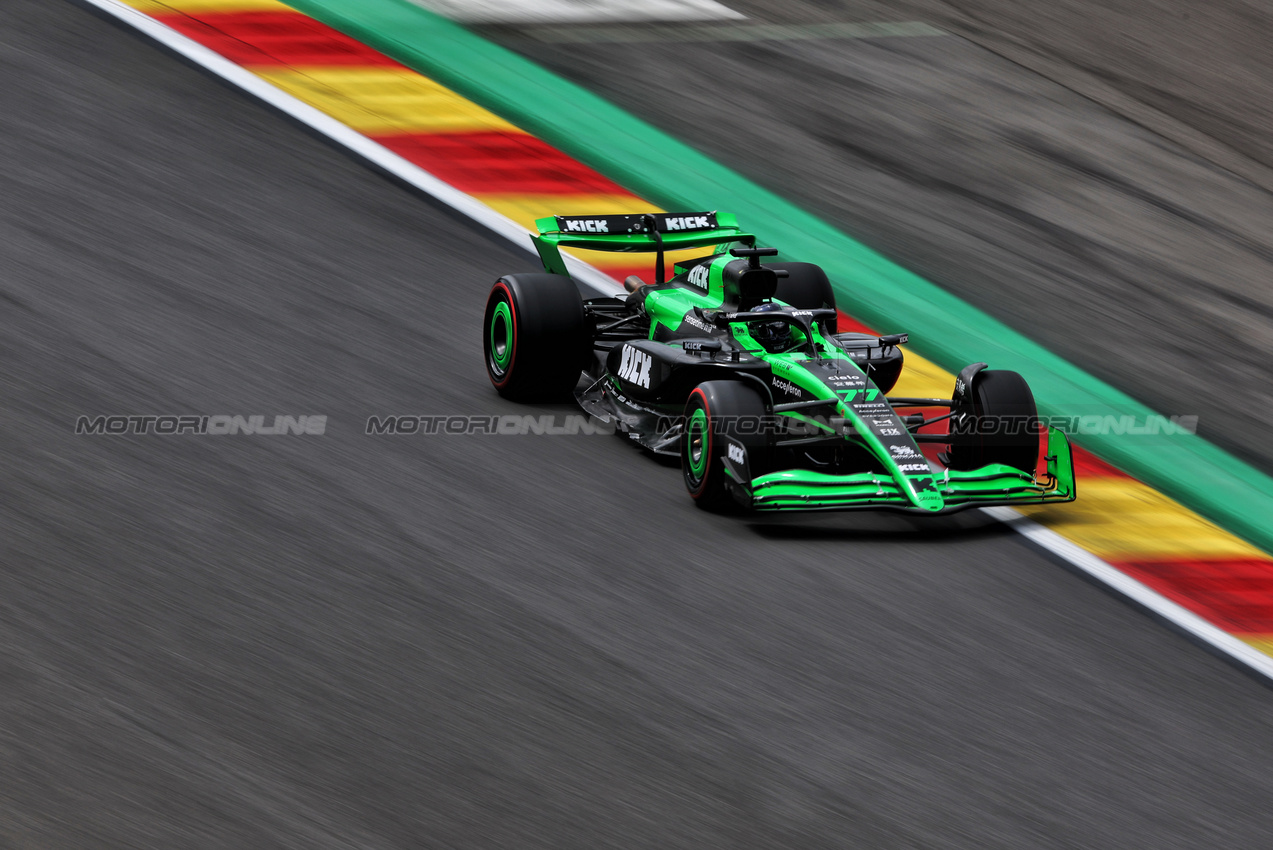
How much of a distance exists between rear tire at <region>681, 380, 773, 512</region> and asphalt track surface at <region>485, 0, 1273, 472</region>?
3249 millimetres

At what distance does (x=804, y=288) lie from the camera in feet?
27.7

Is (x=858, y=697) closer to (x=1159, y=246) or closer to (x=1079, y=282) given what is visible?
(x=1079, y=282)

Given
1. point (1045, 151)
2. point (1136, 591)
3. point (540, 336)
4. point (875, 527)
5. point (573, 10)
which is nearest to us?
point (1136, 591)

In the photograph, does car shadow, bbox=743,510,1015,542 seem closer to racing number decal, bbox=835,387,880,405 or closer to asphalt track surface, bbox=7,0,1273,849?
asphalt track surface, bbox=7,0,1273,849

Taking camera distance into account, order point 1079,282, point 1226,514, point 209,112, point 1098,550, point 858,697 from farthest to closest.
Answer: point 209,112, point 1079,282, point 1226,514, point 1098,550, point 858,697

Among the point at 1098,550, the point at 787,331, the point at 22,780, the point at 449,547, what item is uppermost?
the point at 787,331

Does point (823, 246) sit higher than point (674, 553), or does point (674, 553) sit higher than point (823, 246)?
point (823, 246)

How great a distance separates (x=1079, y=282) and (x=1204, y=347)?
106 centimetres

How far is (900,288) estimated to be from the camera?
10250 mm

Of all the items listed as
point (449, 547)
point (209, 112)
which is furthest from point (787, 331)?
point (209, 112)

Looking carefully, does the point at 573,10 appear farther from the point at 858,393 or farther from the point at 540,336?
the point at 858,393

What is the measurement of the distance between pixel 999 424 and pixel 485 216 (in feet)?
15.9

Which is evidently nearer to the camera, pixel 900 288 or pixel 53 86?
pixel 900 288

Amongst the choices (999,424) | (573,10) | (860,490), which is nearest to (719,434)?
(860,490)
